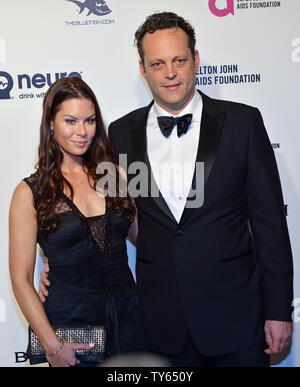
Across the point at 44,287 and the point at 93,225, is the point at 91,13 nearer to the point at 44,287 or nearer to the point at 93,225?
the point at 93,225

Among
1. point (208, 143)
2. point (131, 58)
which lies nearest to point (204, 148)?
point (208, 143)

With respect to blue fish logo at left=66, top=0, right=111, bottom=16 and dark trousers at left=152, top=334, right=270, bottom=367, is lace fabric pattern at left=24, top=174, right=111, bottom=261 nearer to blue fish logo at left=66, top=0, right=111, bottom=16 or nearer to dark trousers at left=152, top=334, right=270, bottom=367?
dark trousers at left=152, top=334, right=270, bottom=367

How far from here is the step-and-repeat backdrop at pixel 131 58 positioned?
2.82m

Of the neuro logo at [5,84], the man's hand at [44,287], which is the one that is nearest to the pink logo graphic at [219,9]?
the neuro logo at [5,84]

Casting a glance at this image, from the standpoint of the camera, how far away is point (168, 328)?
219cm

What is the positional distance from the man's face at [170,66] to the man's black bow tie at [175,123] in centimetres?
7

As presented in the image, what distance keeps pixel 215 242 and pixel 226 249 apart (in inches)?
2.3

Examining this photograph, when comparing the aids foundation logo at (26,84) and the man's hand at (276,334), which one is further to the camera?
the aids foundation logo at (26,84)

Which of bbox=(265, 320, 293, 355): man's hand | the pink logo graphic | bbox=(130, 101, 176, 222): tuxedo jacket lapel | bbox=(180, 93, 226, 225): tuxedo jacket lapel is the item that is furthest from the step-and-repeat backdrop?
bbox=(265, 320, 293, 355): man's hand

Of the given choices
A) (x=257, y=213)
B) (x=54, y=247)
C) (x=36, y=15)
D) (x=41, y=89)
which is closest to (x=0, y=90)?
(x=41, y=89)

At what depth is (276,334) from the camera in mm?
2156

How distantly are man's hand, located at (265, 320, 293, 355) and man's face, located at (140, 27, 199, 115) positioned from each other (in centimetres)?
106

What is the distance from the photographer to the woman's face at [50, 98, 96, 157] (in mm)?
2227

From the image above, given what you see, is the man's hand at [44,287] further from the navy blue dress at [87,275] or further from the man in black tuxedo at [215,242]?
the man in black tuxedo at [215,242]
